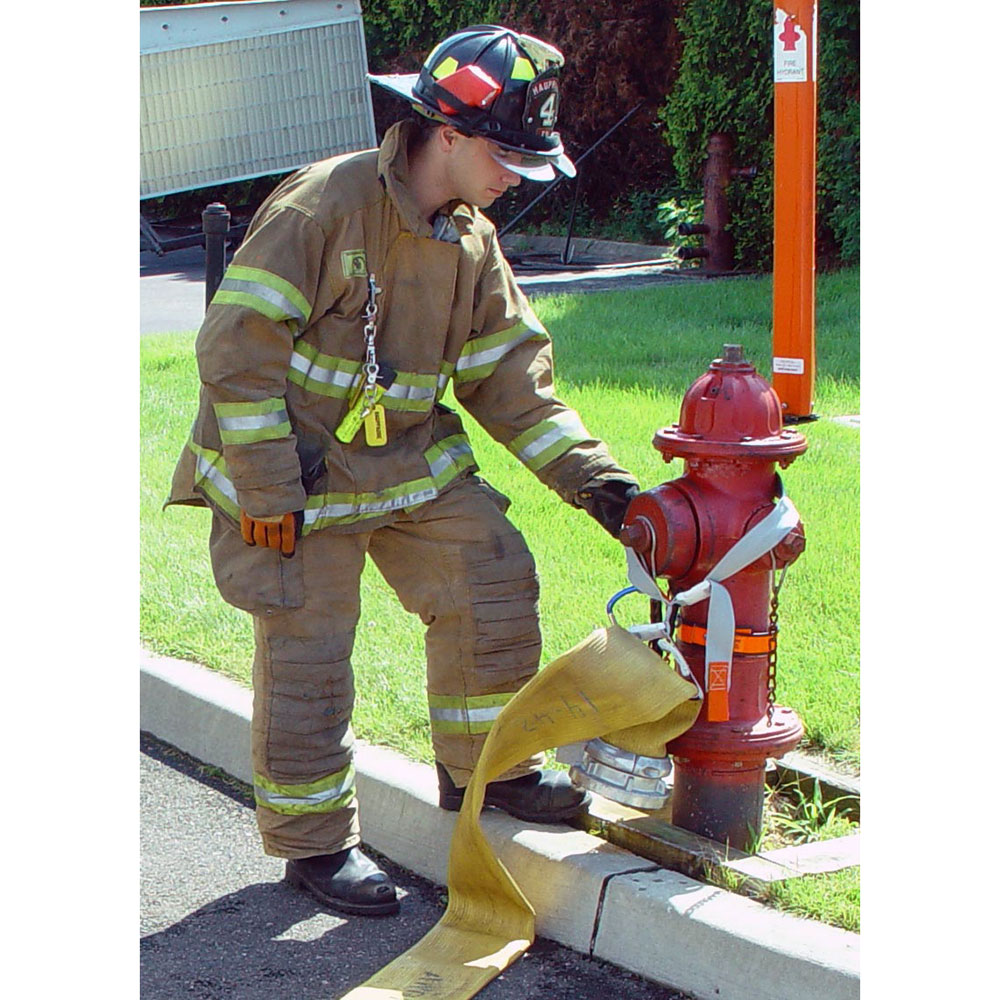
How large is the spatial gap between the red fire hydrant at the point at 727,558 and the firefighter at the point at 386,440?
0.98 feet

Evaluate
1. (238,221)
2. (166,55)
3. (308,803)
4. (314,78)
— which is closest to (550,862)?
(308,803)

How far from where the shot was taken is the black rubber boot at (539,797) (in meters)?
3.49

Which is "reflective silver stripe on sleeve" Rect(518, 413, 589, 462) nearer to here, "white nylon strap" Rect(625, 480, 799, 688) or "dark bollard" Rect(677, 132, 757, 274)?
"white nylon strap" Rect(625, 480, 799, 688)

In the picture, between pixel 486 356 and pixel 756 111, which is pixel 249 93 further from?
pixel 486 356

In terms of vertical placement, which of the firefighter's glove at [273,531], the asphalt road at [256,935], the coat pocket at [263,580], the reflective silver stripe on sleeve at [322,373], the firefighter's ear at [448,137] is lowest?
the asphalt road at [256,935]

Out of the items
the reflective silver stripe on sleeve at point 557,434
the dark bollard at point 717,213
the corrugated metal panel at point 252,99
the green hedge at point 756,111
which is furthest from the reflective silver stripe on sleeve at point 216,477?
the corrugated metal panel at point 252,99

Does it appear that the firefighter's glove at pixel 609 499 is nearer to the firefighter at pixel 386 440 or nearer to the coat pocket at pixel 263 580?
the firefighter at pixel 386 440

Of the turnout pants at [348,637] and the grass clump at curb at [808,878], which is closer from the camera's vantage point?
A: the grass clump at curb at [808,878]

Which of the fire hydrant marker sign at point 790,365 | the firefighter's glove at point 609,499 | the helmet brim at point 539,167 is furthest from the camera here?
the fire hydrant marker sign at point 790,365

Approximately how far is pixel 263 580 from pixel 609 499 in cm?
82

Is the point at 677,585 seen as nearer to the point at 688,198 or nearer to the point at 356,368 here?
the point at 356,368

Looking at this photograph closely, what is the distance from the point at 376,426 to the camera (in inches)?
132

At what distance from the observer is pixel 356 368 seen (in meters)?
3.33

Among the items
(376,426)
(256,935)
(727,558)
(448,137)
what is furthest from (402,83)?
(256,935)
